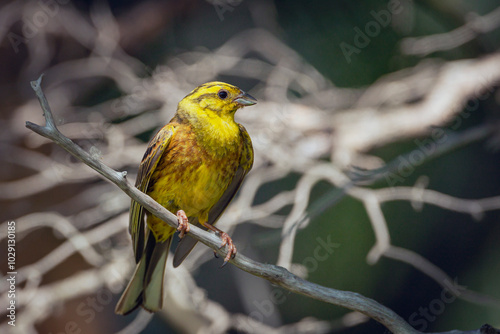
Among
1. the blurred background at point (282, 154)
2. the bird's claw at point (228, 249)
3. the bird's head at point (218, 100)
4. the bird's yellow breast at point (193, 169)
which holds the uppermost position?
the bird's head at point (218, 100)

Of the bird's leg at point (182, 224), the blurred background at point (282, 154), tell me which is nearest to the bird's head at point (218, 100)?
the bird's leg at point (182, 224)

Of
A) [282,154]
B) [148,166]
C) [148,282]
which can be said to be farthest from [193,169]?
[282,154]

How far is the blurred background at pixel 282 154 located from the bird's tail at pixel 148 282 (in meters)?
1.08

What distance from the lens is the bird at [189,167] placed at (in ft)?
8.48

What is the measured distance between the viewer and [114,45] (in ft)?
15.7

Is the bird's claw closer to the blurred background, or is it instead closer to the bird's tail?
the bird's tail

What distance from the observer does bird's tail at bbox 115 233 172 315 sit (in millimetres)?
2721

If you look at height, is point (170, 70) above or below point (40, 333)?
above

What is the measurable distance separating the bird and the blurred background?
1166mm

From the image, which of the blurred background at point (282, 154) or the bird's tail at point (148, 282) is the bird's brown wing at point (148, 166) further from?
the blurred background at point (282, 154)

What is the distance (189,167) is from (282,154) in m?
1.87

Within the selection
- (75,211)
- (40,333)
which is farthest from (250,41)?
(40,333)

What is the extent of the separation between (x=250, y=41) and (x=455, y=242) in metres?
2.43

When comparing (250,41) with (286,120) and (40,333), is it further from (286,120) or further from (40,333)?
(40,333)
